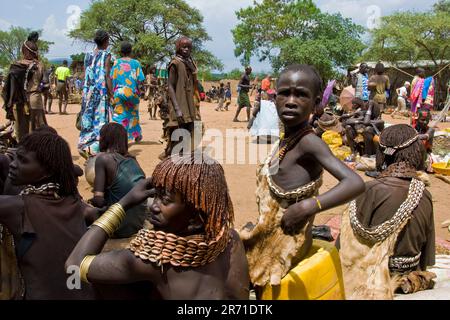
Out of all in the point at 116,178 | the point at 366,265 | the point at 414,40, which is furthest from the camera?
the point at 414,40

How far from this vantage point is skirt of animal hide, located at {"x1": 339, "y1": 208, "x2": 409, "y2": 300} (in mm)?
2645

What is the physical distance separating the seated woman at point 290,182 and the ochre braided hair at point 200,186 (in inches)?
19.6

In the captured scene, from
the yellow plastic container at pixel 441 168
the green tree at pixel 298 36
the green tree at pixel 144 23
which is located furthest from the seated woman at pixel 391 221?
the green tree at pixel 144 23

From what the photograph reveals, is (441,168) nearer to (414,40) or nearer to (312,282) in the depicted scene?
(312,282)

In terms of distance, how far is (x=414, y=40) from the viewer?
22297 millimetres

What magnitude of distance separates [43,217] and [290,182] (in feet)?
4.02

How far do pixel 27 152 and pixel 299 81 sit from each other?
142cm

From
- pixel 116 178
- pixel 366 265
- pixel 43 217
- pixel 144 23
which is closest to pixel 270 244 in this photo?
pixel 366 265

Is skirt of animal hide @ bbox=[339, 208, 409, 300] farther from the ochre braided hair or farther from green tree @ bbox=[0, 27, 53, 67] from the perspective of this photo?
green tree @ bbox=[0, 27, 53, 67]

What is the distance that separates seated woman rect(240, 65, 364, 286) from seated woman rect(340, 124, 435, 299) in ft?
2.69

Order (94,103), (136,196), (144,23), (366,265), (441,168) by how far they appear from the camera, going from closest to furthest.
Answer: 1. (136,196)
2. (366,265)
3. (94,103)
4. (441,168)
5. (144,23)
